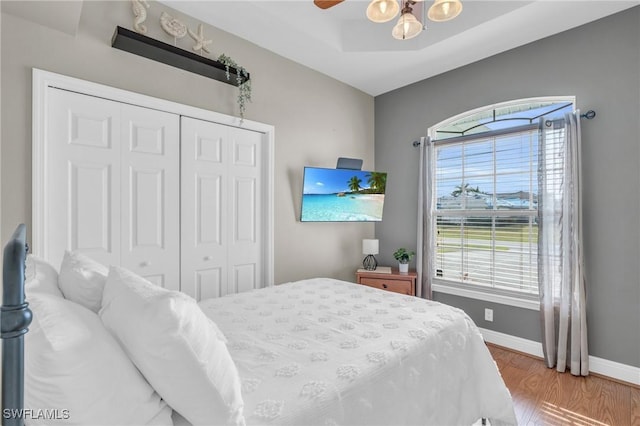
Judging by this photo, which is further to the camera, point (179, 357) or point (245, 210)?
point (245, 210)

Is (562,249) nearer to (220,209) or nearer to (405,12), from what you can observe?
(405,12)

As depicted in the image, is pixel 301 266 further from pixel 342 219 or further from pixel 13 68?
pixel 13 68

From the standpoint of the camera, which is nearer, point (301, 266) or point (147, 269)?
point (147, 269)

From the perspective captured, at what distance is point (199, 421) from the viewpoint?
853 millimetres

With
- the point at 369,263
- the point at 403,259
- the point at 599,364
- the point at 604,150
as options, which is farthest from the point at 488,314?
the point at 604,150

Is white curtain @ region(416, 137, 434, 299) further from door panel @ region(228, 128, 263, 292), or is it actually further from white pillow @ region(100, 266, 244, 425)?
white pillow @ region(100, 266, 244, 425)

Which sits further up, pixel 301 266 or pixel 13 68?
pixel 13 68

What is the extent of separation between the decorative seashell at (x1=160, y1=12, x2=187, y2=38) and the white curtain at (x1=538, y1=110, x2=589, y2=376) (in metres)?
3.28

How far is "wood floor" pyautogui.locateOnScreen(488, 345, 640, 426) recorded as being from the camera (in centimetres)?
208

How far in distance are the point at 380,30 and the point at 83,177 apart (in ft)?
9.73

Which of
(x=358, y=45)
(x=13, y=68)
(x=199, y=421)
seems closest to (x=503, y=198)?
(x=358, y=45)

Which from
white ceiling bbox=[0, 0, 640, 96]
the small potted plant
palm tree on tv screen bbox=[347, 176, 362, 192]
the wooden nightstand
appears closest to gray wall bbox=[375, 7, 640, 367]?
white ceiling bbox=[0, 0, 640, 96]

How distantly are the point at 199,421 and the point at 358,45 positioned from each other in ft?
11.1

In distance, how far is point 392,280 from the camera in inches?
142
